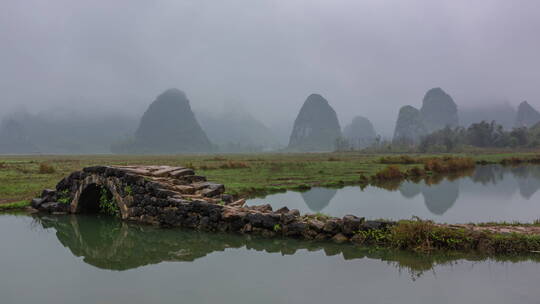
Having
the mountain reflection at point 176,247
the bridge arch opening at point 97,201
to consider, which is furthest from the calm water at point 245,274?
the bridge arch opening at point 97,201

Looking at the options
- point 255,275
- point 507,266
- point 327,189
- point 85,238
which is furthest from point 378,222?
point 327,189

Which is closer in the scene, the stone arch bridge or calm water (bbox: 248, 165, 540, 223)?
the stone arch bridge

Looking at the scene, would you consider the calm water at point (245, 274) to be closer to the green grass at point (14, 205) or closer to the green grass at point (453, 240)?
the green grass at point (453, 240)

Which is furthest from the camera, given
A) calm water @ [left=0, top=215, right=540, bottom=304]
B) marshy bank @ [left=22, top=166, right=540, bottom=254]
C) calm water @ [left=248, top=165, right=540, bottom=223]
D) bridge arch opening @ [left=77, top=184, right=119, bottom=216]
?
calm water @ [left=248, top=165, right=540, bottom=223]

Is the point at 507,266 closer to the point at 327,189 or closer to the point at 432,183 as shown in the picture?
the point at 327,189

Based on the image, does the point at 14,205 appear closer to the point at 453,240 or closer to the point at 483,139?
the point at 453,240

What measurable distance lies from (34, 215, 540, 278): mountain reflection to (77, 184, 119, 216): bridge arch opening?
5.19 ft

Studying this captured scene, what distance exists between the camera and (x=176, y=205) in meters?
10.6

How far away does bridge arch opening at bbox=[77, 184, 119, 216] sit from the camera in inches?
497

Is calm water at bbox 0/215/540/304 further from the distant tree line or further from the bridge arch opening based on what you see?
the distant tree line

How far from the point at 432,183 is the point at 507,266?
18.5m

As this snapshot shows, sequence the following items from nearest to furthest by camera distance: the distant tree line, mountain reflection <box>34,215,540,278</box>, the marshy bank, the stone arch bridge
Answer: mountain reflection <box>34,215,540,278</box>
the marshy bank
the stone arch bridge
the distant tree line

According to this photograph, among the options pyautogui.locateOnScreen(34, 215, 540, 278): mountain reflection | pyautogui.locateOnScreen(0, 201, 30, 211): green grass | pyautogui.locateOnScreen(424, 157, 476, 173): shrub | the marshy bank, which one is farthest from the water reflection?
pyautogui.locateOnScreen(424, 157, 476, 173): shrub

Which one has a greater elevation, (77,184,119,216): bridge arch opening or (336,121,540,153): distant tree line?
(336,121,540,153): distant tree line
